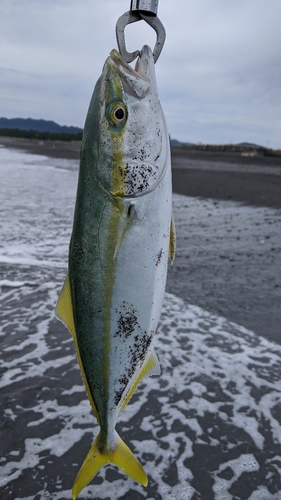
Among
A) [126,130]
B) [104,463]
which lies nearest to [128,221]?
[126,130]

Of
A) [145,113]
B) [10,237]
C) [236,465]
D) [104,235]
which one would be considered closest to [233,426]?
[236,465]

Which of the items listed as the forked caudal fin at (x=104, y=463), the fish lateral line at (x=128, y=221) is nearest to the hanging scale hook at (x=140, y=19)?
the fish lateral line at (x=128, y=221)

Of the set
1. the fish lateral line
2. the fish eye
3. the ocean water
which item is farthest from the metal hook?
the ocean water

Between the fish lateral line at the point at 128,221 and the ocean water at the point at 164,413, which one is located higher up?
the fish lateral line at the point at 128,221

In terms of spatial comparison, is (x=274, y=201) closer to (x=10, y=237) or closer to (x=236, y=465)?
(x=10, y=237)

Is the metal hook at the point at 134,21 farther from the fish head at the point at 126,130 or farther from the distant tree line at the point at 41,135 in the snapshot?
the distant tree line at the point at 41,135

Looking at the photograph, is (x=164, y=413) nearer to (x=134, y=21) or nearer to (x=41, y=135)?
(x=134, y=21)

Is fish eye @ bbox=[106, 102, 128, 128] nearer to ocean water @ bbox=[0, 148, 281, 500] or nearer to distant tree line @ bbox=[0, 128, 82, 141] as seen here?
ocean water @ bbox=[0, 148, 281, 500]
